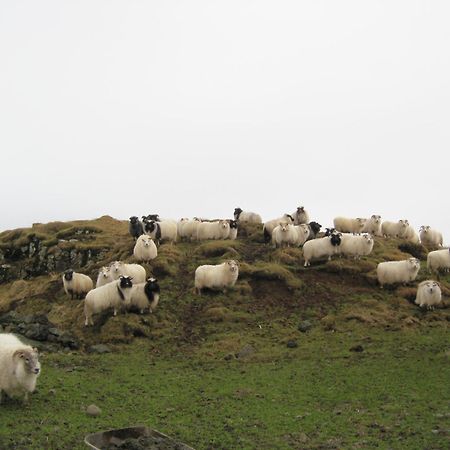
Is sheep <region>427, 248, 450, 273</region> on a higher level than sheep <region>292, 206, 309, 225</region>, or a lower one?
lower

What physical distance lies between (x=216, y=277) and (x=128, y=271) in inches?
176

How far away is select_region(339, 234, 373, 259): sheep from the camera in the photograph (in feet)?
109

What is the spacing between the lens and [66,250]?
4169 cm

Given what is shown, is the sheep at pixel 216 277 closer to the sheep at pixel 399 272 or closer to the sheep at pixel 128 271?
the sheep at pixel 128 271

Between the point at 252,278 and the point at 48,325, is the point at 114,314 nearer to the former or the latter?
the point at 48,325

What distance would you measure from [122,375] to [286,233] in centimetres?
1828

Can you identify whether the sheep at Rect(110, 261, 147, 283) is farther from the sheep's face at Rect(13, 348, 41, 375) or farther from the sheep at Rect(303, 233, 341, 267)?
the sheep's face at Rect(13, 348, 41, 375)

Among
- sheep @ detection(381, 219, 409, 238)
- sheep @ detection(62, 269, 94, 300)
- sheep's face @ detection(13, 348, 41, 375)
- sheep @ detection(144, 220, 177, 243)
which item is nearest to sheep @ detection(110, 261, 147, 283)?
sheep @ detection(62, 269, 94, 300)

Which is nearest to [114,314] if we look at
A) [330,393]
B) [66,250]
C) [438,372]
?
[330,393]

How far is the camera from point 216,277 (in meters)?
29.5

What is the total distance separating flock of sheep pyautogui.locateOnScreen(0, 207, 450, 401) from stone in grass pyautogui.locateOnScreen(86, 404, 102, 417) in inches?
64.2

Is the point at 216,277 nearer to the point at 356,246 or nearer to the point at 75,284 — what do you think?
the point at 75,284

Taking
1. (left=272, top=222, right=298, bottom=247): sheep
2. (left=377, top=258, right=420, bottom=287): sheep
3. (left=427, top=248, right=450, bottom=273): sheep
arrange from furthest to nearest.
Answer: (left=272, top=222, right=298, bottom=247): sheep → (left=427, top=248, right=450, bottom=273): sheep → (left=377, top=258, right=420, bottom=287): sheep

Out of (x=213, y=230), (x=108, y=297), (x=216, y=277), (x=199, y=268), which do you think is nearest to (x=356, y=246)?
(x=216, y=277)
